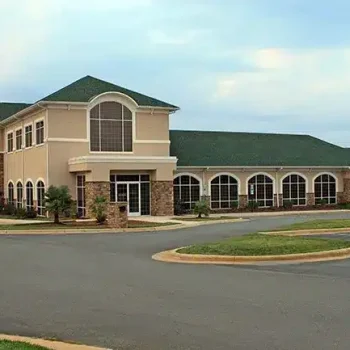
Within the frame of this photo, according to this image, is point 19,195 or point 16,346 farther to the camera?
point 19,195

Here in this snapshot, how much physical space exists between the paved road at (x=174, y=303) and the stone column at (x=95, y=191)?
19382mm

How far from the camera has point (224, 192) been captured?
4612 cm

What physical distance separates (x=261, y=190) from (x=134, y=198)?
10769mm

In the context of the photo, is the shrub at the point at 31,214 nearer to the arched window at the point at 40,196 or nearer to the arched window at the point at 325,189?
the arched window at the point at 40,196

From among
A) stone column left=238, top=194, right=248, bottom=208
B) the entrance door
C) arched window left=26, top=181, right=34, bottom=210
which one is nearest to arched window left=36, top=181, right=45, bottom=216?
arched window left=26, top=181, right=34, bottom=210

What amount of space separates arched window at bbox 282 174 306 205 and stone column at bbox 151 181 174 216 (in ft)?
35.6

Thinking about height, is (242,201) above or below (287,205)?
above

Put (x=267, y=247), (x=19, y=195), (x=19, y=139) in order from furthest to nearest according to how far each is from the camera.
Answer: (x=19, y=195) < (x=19, y=139) < (x=267, y=247)

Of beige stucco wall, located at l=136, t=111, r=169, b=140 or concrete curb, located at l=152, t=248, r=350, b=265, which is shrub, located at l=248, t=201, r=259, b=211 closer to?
beige stucco wall, located at l=136, t=111, r=169, b=140

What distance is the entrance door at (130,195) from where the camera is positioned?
40.3 meters

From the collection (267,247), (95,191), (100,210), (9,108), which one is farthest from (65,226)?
(9,108)

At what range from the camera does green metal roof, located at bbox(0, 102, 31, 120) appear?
52103mm

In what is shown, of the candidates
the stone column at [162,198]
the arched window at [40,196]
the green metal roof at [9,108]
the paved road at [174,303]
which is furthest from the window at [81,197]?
the paved road at [174,303]

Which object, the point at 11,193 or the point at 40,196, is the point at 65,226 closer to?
the point at 40,196
